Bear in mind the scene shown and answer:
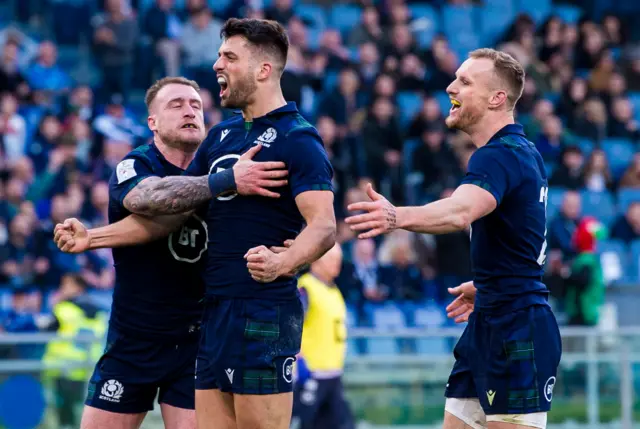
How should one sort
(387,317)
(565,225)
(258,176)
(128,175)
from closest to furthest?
(258,176) → (128,175) → (387,317) → (565,225)

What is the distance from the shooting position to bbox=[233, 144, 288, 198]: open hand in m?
5.73

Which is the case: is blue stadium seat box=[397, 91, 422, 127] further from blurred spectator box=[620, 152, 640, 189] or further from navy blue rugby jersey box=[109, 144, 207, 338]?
navy blue rugby jersey box=[109, 144, 207, 338]

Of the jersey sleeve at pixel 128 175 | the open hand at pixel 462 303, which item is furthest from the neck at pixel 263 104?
the open hand at pixel 462 303

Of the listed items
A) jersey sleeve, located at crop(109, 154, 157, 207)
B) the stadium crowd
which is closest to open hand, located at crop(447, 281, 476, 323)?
jersey sleeve, located at crop(109, 154, 157, 207)

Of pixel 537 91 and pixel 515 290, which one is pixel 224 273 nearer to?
pixel 515 290

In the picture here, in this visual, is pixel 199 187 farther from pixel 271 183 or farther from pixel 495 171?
pixel 495 171

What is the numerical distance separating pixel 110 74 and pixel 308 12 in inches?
156

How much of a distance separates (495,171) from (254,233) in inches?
47.0

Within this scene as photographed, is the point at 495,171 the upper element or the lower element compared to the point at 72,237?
upper

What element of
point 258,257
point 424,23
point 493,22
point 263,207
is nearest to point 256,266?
point 258,257

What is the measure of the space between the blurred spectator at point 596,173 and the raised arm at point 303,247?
1146cm

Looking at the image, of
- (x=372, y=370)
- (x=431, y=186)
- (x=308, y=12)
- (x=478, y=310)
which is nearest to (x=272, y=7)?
(x=308, y=12)

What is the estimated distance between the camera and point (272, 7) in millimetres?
17016

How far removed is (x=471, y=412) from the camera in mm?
6254
